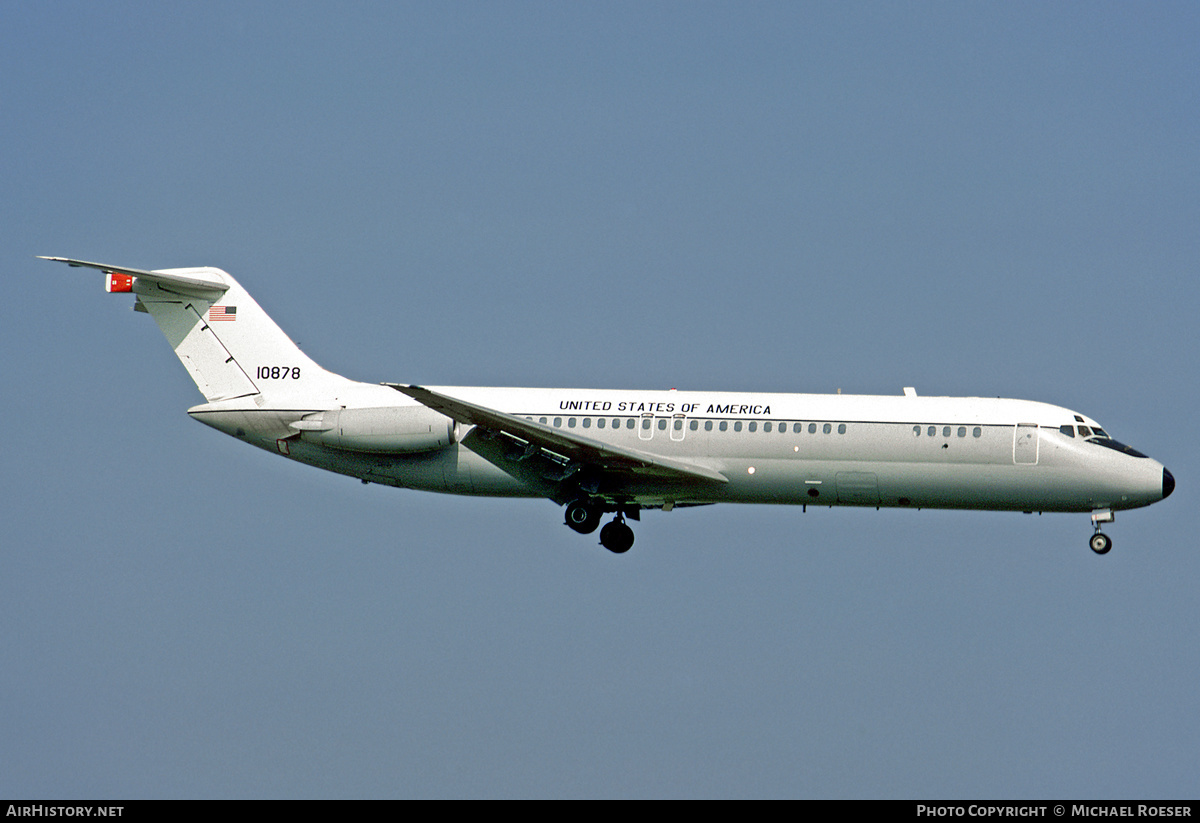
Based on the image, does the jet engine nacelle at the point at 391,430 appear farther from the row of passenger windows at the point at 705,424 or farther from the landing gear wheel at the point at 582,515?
the landing gear wheel at the point at 582,515

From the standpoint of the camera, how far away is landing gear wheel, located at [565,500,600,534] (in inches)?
1618

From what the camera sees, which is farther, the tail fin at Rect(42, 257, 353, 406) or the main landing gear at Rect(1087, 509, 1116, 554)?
the tail fin at Rect(42, 257, 353, 406)

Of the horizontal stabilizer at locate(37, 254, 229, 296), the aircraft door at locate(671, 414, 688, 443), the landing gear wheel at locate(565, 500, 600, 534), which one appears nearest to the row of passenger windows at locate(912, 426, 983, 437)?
the aircraft door at locate(671, 414, 688, 443)

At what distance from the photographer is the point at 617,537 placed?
42.0 metres

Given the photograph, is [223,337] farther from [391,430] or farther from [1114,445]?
[1114,445]

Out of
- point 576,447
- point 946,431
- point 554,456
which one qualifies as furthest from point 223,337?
point 946,431

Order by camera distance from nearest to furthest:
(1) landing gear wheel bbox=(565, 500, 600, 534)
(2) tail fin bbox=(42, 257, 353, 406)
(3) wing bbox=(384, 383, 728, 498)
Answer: (3) wing bbox=(384, 383, 728, 498)
(1) landing gear wheel bbox=(565, 500, 600, 534)
(2) tail fin bbox=(42, 257, 353, 406)

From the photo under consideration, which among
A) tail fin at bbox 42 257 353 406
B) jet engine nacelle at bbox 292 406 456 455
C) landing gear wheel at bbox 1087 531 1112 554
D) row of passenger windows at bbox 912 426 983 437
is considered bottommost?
landing gear wheel at bbox 1087 531 1112 554

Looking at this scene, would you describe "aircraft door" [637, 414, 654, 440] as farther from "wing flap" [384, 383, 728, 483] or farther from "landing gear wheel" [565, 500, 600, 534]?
"landing gear wheel" [565, 500, 600, 534]

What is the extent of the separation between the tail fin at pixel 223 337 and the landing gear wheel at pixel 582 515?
6.93 m

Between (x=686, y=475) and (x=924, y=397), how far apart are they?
6.35 m

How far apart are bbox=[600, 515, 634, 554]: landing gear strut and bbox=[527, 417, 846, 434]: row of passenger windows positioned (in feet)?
9.74
